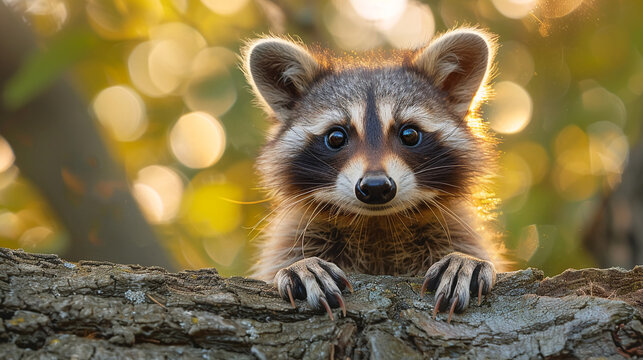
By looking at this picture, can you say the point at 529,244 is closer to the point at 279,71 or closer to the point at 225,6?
the point at 279,71

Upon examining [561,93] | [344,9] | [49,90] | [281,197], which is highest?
[344,9]

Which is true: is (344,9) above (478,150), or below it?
above

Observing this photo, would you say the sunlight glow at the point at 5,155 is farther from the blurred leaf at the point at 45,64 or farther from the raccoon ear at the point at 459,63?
the raccoon ear at the point at 459,63

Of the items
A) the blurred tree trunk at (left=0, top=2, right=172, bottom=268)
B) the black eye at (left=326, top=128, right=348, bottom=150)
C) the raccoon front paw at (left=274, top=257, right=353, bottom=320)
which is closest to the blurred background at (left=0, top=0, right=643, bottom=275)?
the blurred tree trunk at (left=0, top=2, right=172, bottom=268)

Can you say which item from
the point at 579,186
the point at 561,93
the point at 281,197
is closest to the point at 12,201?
the point at 281,197

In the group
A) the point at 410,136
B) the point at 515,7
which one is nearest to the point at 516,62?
the point at 515,7

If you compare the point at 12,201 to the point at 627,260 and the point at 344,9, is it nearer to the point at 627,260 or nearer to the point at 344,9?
the point at 344,9
